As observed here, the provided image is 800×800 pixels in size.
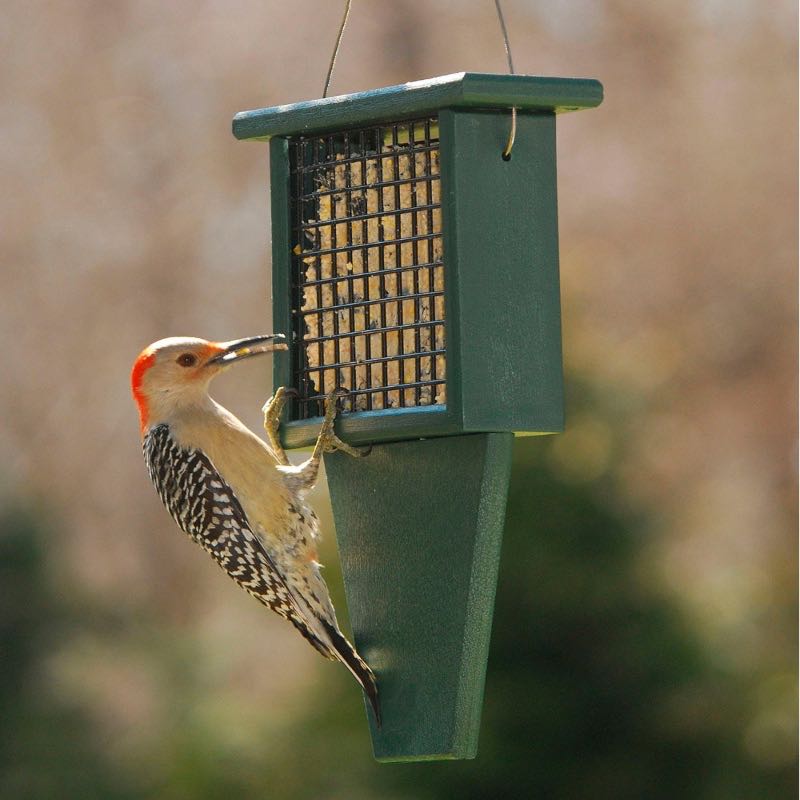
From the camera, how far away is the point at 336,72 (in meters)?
21.1

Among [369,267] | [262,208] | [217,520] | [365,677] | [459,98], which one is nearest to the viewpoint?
[459,98]

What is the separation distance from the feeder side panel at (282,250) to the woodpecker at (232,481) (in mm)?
69

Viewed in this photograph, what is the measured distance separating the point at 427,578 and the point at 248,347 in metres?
1.13

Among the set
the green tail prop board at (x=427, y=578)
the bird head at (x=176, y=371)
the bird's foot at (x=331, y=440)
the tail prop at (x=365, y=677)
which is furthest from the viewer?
the bird head at (x=176, y=371)

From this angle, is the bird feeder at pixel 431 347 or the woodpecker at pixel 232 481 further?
the woodpecker at pixel 232 481

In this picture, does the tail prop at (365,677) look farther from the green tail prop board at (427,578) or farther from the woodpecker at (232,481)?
the woodpecker at (232,481)

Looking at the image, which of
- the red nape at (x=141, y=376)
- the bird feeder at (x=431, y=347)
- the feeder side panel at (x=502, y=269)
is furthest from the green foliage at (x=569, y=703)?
the feeder side panel at (x=502, y=269)

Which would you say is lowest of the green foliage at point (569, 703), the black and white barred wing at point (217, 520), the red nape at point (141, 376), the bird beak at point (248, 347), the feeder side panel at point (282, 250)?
the green foliage at point (569, 703)

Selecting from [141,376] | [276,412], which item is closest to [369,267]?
[276,412]

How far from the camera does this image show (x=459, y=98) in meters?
4.99

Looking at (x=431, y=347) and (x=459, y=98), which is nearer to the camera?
(x=459, y=98)

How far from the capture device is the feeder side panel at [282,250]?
569 centimetres

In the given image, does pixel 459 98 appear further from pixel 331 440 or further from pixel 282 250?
pixel 331 440

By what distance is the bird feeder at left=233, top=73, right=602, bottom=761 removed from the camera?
16.7ft
